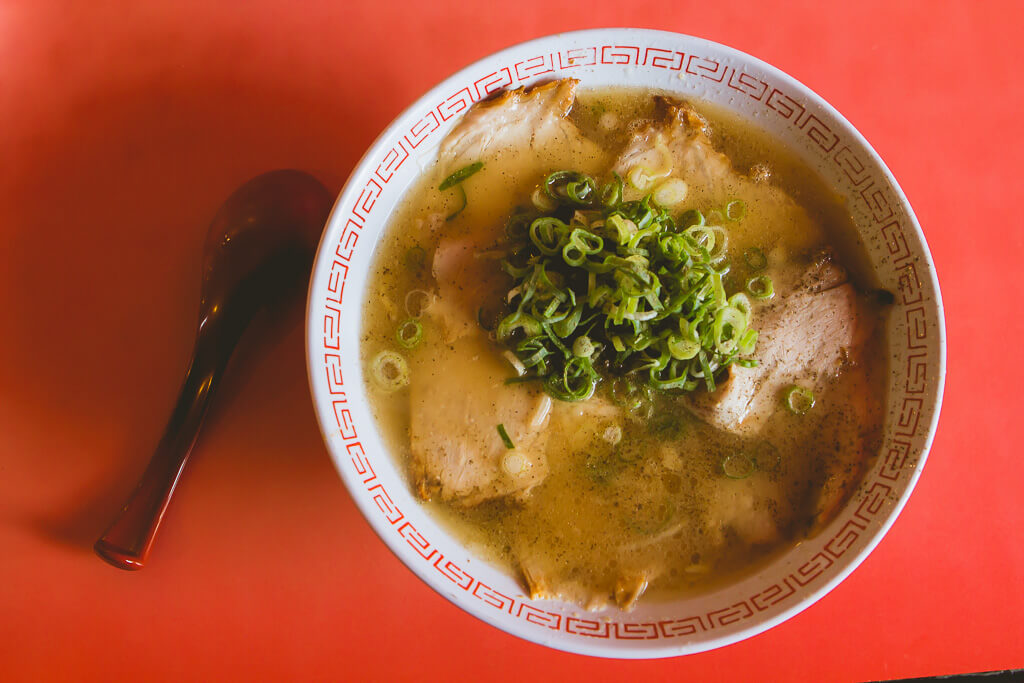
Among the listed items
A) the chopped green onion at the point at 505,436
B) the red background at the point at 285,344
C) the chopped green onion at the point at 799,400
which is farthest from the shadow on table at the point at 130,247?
the chopped green onion at the point at 799,400

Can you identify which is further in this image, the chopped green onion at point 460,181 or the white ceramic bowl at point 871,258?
the chopped green onion at point 460,181

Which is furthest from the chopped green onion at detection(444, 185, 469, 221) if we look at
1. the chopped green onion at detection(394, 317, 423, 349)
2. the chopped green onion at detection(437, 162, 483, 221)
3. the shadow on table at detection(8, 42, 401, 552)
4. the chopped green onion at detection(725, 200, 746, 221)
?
the chopped green onion at detection(725, 200, 746, 221)

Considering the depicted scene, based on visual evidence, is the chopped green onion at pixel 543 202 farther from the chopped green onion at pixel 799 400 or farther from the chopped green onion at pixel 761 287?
the chopped green onion at pixel 799 400

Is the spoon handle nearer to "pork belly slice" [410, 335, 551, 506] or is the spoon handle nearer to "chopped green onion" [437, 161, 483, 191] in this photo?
"pork belly slice" [410, 335, 551, 506]

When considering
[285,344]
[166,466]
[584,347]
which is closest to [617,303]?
[584,347]

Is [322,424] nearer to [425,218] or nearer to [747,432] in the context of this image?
[425,218]

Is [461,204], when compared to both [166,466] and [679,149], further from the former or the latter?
[166,466]
